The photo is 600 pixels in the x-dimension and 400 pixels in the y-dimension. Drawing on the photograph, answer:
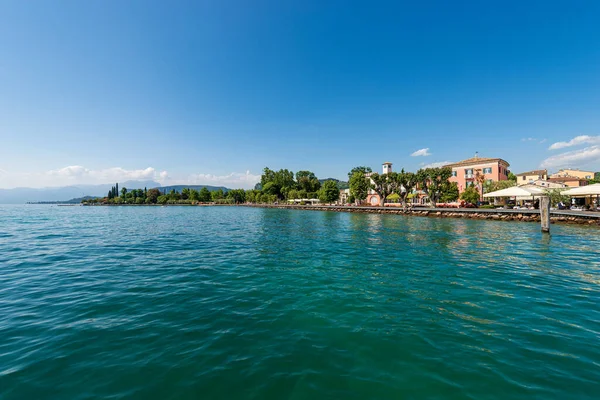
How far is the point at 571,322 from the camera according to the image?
21.0ft

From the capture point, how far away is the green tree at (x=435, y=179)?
53.3 m

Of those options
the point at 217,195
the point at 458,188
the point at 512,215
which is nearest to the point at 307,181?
the point at 217,195

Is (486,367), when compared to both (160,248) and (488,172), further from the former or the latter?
(488,172)

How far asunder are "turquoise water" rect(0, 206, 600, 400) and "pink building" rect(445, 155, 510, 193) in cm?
6037

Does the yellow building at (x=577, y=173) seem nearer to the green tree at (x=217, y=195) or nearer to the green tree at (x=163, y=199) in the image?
the green tree at (x=217, y=195)

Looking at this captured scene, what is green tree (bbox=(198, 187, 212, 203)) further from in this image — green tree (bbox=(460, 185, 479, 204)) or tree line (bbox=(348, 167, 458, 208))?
green tree (bbox=(460, 185, 479, 204))

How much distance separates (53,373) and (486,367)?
8.05 metres

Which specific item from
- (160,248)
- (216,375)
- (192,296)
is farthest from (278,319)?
(160,248)

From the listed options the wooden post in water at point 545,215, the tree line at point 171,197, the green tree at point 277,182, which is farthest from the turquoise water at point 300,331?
the tree line at point 171,197

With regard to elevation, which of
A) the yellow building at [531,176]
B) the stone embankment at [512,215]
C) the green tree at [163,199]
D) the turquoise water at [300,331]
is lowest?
the turquoise water at [300,331]

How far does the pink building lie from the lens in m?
60.6

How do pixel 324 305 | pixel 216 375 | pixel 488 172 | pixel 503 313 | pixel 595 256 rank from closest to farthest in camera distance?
1. pixel 216 375
2. pixel 503 313
3. pixel 324 305
4. pixel 595 256
5. pixel 488 172

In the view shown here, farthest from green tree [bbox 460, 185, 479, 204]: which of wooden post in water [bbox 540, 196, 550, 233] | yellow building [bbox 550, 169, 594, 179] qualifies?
yellow building [bbox 550, 169, 594, 179]

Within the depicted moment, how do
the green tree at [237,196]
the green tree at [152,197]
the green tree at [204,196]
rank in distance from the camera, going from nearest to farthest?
the green tree at [237,196] < the green tree at [204,196] < the green tree at [152,197]
